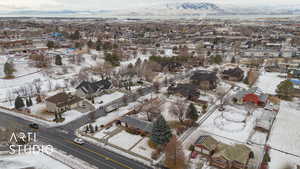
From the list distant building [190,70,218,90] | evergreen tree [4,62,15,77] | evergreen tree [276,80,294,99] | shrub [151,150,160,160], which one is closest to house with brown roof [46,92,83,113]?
shrub [151,150,160,160]

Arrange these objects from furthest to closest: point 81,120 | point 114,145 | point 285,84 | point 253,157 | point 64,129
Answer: point 285,84 → point 81,120 → point 64,129 → point 114,145 → point 253,157

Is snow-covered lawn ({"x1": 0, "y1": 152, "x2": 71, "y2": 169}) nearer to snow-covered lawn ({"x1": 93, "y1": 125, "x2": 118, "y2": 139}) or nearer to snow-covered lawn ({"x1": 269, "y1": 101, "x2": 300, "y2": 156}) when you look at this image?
snow-covered lawn ({"x1": 93, "y1": 125, "x2": 118, "y2": 139})

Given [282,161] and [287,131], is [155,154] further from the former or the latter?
[287,131]

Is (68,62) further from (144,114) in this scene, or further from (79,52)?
(144,114)

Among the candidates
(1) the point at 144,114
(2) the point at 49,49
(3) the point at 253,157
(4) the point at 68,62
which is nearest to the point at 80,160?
(1) the point at 144,114

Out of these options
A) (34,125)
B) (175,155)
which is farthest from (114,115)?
(175,155)

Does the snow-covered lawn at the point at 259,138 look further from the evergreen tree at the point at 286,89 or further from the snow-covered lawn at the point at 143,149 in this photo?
the evergreen tree at the point at 286,89
